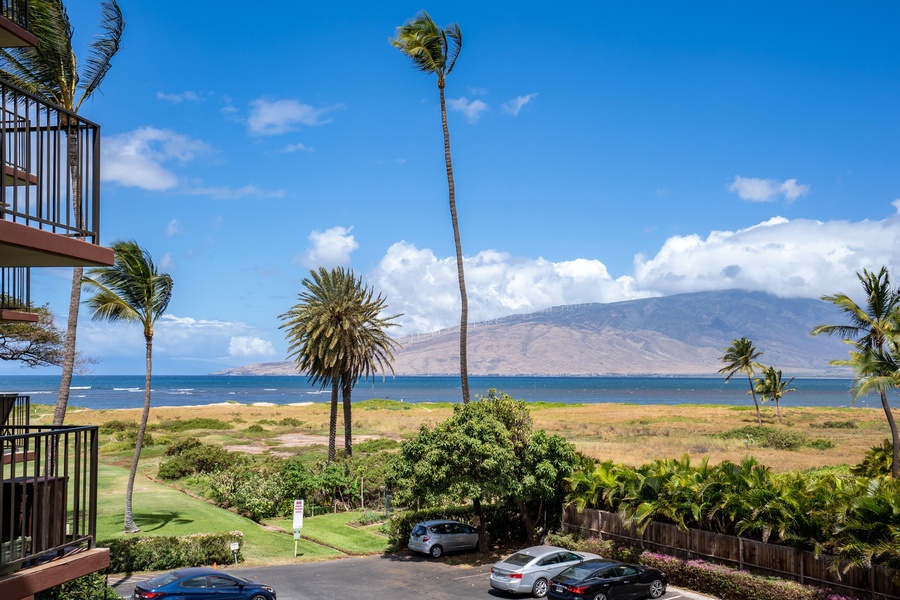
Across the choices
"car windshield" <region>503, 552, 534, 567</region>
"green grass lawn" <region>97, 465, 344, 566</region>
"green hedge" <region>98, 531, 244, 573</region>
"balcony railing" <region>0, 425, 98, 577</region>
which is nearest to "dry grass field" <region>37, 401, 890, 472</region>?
"car windshield" <region>503, 552, 534, 567</region>

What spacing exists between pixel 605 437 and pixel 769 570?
6104 centimetres

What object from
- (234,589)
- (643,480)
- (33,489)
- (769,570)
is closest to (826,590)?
(769,570)

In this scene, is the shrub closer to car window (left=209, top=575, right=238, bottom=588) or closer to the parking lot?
the parking lot

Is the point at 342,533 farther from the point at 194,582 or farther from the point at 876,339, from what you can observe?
the point at 876,339

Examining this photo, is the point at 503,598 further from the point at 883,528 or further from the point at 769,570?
the point at 883,528

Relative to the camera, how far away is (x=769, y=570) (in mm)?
25641

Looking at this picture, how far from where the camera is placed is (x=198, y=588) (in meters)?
22.0

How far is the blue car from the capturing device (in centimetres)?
2158

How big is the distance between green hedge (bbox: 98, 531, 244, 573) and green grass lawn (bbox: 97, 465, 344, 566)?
4.46 ft

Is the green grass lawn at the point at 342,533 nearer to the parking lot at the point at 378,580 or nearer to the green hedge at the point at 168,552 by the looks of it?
the parking lot at the point at 378,580

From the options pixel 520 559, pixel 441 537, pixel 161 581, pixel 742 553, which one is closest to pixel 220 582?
pixel 161 581

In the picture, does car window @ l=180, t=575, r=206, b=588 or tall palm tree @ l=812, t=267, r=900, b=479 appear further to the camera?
tall palm tree @ l=812, t=267, r=900, b=479

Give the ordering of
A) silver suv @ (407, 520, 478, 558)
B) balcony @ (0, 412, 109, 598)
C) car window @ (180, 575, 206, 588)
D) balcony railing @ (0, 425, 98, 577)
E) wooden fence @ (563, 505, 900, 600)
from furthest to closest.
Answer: silver suv @ (407, 520, 478, 558), wooden fence @ (563, 505, 900, 600), car window @ (180, 575, 206, 588), balcony railing @ (0, 425, 98, 577), balcony @ (0, 412, 109, 598)

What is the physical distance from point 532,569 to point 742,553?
7474 millimetres
